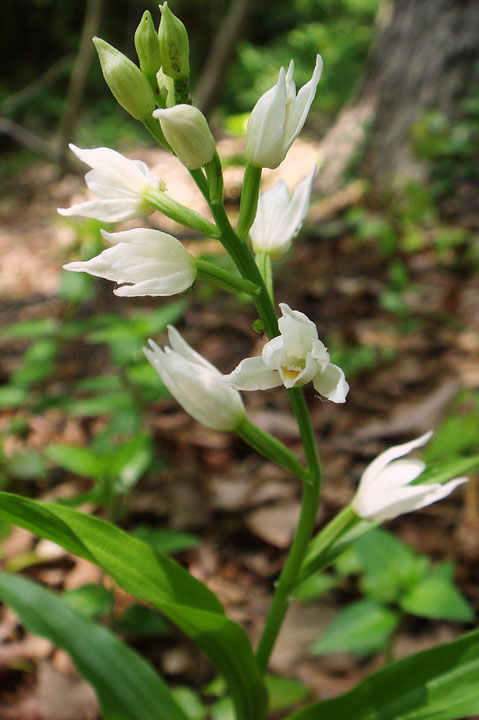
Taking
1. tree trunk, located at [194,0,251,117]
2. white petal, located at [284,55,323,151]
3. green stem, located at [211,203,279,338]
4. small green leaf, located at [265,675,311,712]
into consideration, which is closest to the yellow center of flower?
green stem, located at [211,203,279,338]

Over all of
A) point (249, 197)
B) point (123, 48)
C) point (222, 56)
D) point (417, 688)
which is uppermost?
point (123, 48)

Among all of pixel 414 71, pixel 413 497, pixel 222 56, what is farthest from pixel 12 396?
pixel 222 56

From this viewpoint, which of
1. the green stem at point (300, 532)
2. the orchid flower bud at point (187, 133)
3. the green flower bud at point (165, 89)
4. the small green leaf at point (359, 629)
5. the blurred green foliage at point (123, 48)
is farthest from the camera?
the blurred green foliage at point (123, 48)

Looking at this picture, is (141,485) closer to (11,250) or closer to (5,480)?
(5,480)

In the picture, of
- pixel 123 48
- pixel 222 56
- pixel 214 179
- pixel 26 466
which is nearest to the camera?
pixel 214 179

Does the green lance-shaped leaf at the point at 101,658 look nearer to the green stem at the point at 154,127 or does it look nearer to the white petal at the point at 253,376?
the white petal at the point at 253,376

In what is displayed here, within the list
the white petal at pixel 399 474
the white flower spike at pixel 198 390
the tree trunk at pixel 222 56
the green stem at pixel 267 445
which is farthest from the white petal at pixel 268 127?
the tree trunk at pixel 222 56

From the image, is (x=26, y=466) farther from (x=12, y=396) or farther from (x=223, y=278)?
(x=223, y=278)

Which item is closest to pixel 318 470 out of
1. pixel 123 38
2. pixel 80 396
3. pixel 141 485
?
pixel 141 485
